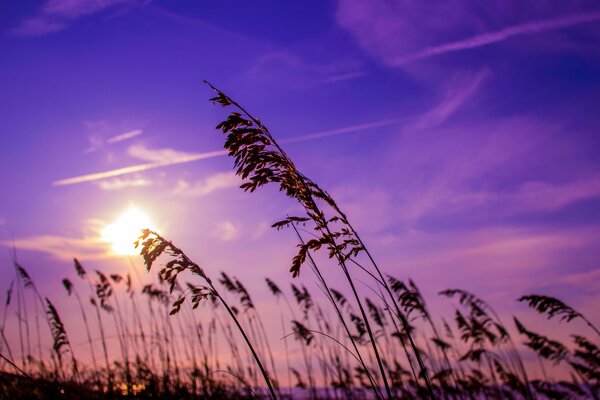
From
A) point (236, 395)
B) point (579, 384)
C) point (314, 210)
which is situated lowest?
point (579, 384)

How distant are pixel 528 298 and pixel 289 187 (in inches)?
132

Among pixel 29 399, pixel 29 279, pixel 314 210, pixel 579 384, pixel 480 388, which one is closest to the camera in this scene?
pixel 314 210

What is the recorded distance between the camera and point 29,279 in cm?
698

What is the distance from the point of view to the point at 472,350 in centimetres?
761

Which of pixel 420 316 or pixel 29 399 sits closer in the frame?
pixel 420 316

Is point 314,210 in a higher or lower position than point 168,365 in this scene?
higher

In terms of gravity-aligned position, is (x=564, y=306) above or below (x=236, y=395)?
above

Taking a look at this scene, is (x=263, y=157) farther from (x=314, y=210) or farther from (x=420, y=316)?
(x=420, y=316)

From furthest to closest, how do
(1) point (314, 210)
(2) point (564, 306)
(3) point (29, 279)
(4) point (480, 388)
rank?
1. (4) point (480, 388)
2. (3) point (29, 279)
3. (2) point (564, 306)
4. (1) point (314, 210)

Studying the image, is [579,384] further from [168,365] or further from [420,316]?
[168,365]

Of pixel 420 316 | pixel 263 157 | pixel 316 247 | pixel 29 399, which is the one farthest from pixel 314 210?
pixel 29 399

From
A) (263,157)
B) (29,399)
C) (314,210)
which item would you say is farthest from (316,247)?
(29,399)

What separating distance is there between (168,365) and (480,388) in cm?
637

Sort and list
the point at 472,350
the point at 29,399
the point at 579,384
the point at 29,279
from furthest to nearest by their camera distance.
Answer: the point at 579,384 < the point at 472,350 < the point at 29,279 < the point at 29,399
